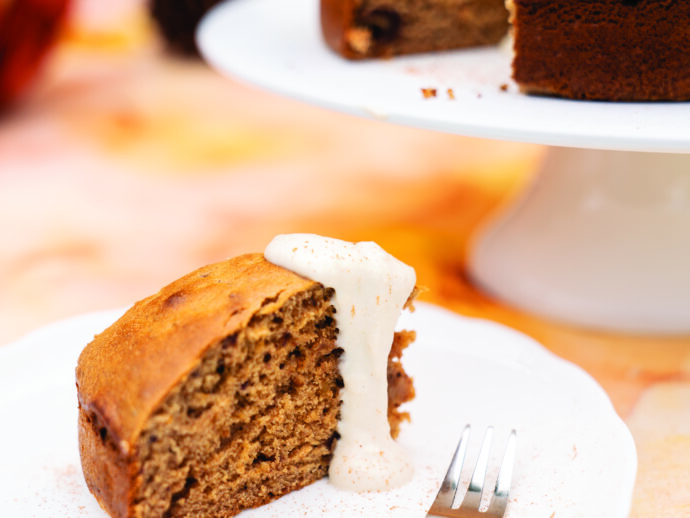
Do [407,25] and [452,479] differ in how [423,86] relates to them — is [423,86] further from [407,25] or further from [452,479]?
[452,479]

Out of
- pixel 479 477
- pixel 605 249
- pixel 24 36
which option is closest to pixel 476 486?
pixel 479 477

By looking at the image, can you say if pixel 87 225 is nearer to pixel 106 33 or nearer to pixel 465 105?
pixel 465 105

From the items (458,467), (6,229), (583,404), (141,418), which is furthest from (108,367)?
(6,229)

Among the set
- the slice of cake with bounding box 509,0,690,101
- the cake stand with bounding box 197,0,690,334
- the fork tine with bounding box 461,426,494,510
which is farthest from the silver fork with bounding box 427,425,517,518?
the slice of cake with bounding box 509,0,690,101

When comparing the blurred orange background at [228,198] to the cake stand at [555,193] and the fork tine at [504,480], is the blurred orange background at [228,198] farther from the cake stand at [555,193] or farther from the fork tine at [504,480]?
the fork tine at [504,480]

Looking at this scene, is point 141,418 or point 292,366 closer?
point 141,418
